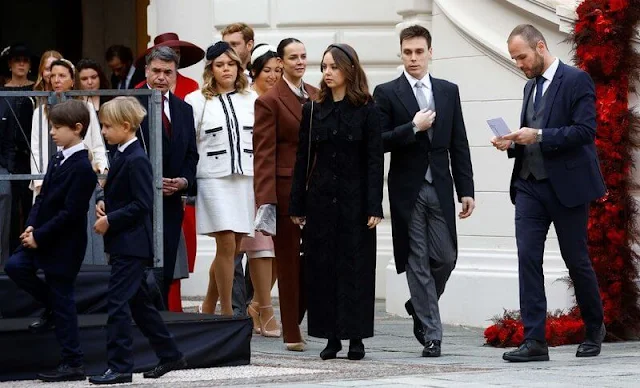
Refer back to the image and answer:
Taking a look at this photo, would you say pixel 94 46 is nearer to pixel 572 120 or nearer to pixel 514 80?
pixel 514 80

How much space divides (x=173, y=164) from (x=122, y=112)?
180cm

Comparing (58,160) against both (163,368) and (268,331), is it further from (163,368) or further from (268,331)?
(268,331)

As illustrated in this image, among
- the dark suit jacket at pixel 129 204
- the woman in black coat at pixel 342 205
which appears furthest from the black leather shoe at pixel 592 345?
the dark suit jacket at pixel 129 204

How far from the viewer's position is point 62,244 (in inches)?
344

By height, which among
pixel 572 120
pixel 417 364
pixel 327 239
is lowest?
pixel 417 364

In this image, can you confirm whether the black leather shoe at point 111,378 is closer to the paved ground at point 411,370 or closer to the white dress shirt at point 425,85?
the paved ground at point 411,370

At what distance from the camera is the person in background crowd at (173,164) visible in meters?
10.5

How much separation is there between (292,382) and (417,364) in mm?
1238

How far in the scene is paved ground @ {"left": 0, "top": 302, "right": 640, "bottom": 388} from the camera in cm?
848

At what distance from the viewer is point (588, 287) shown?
9.96 metres

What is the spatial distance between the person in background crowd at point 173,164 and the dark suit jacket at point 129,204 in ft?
5.29

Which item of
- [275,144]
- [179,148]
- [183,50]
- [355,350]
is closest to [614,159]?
[275,144]

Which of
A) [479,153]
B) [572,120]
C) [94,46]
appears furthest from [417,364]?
[94,46]

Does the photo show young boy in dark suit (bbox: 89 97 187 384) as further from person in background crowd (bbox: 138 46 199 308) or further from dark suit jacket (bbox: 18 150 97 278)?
person in background crowd (bbox: 138 46 199 308)
